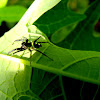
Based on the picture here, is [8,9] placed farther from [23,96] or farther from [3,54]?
[23,96]

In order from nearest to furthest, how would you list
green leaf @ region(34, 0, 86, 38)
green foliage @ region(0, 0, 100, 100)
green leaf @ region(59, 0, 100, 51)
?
green foliage @ region(0, 0, 100, 100) → green leaf @ region(34, 0, 86, 38) → green leaf @ region(59, 0, 100, 51)

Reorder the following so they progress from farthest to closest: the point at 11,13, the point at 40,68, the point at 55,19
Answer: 1. the point at 11,13
2. the point at 55,19
3. the point at 40,68

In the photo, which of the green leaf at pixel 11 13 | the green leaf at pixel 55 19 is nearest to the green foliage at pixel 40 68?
the green leaf at pixel 55 19

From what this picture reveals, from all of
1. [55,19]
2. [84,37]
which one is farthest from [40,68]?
[84,37]

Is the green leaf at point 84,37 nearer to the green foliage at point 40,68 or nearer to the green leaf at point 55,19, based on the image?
the green leaf at point 55,19

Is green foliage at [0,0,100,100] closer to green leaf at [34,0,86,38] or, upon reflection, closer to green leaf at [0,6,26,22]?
green leaf at [34,0,86,38]

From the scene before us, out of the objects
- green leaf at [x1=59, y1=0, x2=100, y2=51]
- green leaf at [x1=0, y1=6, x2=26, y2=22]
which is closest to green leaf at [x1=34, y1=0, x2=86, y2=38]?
green leaf at [x1=59, y1=0, x2=100, y2=51]

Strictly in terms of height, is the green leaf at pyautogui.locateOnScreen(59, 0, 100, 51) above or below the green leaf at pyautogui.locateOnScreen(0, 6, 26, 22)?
below

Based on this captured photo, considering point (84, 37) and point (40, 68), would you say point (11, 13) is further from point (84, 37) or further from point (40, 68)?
point (40, 68)

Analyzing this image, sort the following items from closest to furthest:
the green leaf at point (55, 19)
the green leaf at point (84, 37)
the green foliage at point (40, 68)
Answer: the green foliage at point (40, 68) < the green leaf at point (55, 19) < the green leaf at point (84, 37)

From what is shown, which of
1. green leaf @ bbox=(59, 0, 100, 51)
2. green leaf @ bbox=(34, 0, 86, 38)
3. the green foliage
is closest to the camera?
the green foliage
